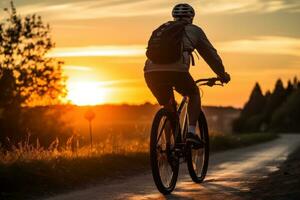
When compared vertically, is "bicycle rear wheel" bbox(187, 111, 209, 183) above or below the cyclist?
below

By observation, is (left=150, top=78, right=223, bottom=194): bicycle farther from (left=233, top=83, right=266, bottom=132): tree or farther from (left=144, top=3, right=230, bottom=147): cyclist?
(left=233, top=83, right=266, bottom=132): tree

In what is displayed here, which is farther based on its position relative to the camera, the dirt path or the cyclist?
the cyclist

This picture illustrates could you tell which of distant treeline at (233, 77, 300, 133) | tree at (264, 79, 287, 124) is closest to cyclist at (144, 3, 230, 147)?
distant treeline at (233, 77, 300, 133)

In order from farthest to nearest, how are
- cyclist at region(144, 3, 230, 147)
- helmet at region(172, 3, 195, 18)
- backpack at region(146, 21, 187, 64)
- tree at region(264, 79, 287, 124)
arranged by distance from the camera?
1. tree at region(264, 79, 287, 124)
2. helmet at region(172, 3, 195, 18)
3. cyclist at region(144, 3, 230, 147)
4. backpack at region(146, 21, 187, 64)

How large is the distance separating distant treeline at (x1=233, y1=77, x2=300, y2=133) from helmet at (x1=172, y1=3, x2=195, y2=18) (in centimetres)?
11886

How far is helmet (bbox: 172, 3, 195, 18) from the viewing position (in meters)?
8.72

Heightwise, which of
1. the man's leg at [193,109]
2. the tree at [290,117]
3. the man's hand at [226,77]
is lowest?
the tree at [290,117]

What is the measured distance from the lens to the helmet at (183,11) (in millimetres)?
8719

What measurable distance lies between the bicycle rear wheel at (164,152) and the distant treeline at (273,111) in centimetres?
11855

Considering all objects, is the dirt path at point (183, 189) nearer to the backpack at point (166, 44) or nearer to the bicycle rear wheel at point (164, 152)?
the bicycle rear wheel at point (164, 152)

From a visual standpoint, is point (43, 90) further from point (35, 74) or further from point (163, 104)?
point (163, 104)

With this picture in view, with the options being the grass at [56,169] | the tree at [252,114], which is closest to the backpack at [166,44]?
the grass at [56,169]

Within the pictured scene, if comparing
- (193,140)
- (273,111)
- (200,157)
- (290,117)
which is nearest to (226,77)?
(193,140)

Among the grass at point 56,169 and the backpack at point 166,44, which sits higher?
the backpack at point 166,44
